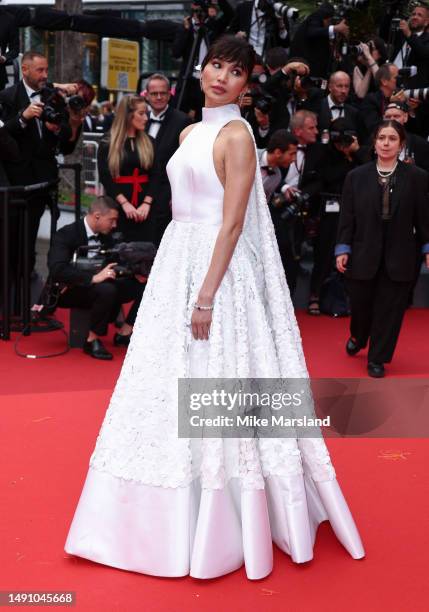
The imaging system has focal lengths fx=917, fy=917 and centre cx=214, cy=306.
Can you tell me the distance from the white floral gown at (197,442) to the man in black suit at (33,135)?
3777 millimetres

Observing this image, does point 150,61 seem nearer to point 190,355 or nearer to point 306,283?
point 306,283

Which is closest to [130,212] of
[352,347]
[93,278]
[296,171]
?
[93,278]

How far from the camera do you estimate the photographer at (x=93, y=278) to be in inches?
242

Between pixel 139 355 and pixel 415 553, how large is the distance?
47.7 inches

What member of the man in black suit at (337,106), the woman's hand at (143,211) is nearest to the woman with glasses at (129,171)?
the woman's hand at (143,211)

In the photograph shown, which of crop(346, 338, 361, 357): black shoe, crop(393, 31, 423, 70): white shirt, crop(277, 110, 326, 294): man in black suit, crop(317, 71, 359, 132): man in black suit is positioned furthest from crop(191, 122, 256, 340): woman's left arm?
crop(393, 31, 423, 70): white shirt

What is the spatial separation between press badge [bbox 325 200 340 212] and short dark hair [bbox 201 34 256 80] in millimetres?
4516

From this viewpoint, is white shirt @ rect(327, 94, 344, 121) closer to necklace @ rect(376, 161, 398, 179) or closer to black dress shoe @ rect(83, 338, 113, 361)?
necklace @ rect(376, 161, 398, 179)

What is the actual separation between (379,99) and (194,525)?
5.60 m

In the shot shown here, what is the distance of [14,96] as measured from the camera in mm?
6883

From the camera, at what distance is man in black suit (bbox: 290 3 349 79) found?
8320mm

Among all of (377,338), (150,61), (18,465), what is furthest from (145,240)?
(150,61)

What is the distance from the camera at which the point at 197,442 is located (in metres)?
3.01

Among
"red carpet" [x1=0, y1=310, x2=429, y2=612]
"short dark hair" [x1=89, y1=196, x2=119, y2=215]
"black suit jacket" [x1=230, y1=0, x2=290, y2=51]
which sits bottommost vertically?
"red carpet" [x1=0, y1=310, x2=429, y2=612]
